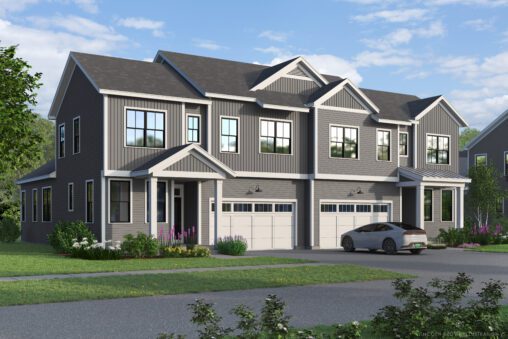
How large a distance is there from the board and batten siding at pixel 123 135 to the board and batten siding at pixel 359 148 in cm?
778

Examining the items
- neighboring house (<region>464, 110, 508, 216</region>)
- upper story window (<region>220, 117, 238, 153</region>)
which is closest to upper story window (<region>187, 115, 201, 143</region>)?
upper story window (<region>220, 117, 238, 153</region>)

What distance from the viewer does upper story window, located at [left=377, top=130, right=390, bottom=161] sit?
3412 centimetres

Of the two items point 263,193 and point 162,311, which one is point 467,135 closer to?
point 263,193

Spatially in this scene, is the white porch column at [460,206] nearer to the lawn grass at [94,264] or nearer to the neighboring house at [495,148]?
the neighboring house at [495,148]

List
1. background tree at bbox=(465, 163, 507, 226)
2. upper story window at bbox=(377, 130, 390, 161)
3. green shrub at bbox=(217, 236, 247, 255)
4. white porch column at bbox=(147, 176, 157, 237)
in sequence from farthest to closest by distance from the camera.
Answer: background tree at bbox=(465, 163, 507, 226) < upper story window at bbox=(377, 130, 390, 161) < green shrub at bbox=(217, 236, 247, 255) < white porch column at bbox=(147, 176, 157, 237)

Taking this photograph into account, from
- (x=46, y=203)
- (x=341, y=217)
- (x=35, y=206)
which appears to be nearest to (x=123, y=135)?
(x=46, y=203)

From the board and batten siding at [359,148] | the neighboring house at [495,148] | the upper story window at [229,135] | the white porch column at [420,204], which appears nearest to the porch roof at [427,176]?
the white porch column at [420,204]

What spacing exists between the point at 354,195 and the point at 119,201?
12496 millimetres

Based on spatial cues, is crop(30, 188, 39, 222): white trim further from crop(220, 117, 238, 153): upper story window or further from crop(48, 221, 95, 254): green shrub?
crop(220, 117, 238, 153): upper story window

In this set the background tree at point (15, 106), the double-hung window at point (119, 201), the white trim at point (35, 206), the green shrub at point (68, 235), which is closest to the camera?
the background tree at point (15, 106)

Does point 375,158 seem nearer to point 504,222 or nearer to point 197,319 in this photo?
point 504,222

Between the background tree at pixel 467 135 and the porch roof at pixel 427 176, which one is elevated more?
the background tree at pixel 467 135

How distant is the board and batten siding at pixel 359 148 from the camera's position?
31.6 metres

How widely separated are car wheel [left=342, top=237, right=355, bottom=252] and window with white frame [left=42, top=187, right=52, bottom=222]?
14.4 meters
